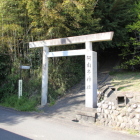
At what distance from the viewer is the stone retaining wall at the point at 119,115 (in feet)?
14.4

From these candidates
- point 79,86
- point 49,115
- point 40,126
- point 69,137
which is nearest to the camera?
point 69,137

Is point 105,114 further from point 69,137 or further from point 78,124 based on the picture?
point 69,137

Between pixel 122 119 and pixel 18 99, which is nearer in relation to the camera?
pixel 122 119

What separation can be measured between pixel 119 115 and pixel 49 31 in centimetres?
519

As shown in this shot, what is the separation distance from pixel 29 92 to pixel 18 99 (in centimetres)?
88

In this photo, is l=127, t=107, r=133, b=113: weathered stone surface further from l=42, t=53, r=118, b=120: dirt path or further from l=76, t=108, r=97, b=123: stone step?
l=42, t=53, r=118, b=120: dirt path

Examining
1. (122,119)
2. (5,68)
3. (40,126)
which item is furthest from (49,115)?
(5,68)

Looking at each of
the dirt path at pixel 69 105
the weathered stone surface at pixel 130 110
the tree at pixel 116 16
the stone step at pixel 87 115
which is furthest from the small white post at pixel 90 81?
the tree at pixel 116 16

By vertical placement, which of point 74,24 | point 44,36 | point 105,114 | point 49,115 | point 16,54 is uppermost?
point 74,24

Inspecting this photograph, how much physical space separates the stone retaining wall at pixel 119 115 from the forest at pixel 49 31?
3063 millimetres

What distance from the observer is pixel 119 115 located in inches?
181

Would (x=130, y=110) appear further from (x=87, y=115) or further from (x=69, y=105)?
(x=69, y=105)

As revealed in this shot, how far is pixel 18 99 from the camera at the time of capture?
758 cm

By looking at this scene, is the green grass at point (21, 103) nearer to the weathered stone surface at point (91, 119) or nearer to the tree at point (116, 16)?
the weathered stone surface at point (91, 119)
